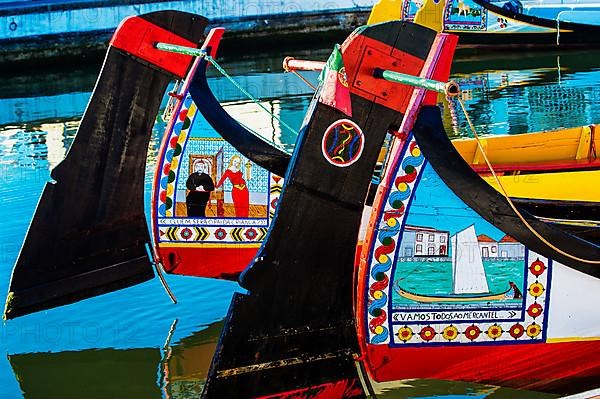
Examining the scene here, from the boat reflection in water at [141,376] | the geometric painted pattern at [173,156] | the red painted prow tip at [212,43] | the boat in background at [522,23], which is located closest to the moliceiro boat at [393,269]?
the boat reflection in water at [141,376]

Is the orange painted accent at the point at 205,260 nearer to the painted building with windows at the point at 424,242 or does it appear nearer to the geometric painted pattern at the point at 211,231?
the geometric painted pattern at the point at 211,231

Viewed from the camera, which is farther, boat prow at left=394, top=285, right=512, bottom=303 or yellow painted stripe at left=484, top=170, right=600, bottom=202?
yellow painted stripe at left=484, top=170, right=600, bottom=202

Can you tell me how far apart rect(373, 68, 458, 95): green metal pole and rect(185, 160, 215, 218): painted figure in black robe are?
255 centimetres

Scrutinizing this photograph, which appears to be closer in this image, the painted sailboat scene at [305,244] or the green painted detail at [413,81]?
the green painted detail at [413,81]

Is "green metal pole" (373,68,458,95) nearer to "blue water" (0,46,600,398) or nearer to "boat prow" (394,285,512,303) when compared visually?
"boat prow" (394,285,512,303)

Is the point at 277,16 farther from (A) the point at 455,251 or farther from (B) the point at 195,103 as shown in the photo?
(A) the point at 455,251

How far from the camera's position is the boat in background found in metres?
19.9


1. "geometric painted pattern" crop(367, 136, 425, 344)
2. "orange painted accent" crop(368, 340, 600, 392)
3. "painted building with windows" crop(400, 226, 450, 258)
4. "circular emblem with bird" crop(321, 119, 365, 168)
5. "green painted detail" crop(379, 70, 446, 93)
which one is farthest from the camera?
"orange painted accent" crop(368, 340, 600, 392)

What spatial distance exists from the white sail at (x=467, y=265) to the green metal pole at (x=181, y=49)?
2380mm

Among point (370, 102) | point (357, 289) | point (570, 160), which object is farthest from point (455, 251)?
point (570, 160)

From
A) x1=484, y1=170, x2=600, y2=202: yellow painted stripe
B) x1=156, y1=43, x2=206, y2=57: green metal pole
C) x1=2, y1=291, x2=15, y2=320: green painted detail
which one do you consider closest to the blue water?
x1=2, y1=291, x2=15, y2=320: green painted detail

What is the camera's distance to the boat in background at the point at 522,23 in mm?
19875

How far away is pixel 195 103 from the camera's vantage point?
712 cm

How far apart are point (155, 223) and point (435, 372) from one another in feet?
8.53
